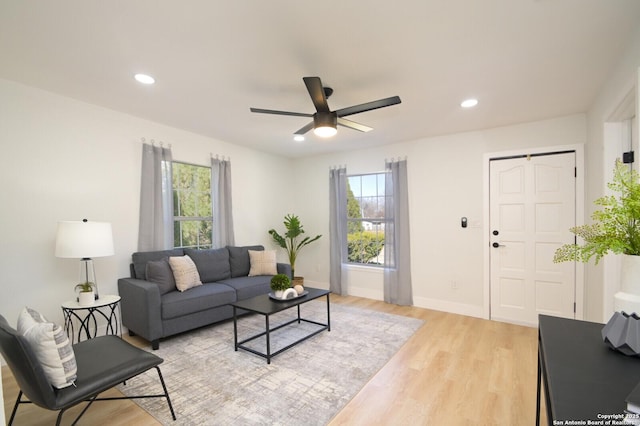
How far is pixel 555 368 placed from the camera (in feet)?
3.46

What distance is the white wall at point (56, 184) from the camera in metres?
2.66

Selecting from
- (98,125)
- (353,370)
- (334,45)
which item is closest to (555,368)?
(353,370)

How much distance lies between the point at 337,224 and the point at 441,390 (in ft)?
10.5

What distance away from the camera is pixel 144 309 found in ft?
9.61

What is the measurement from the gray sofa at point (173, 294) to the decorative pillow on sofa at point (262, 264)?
0.66 feet

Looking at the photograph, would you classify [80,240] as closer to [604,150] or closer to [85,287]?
[85,287]

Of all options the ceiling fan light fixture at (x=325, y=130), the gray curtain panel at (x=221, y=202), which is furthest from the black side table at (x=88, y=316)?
the ceiling fan light fixture at (x=325, y=130)

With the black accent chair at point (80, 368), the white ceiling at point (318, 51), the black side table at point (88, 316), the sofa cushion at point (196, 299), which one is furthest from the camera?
the sofa cushion at point (196, 299)

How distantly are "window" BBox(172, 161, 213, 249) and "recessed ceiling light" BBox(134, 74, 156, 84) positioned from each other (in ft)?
5.15

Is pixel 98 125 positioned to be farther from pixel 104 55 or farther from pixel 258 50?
pixel 258 50

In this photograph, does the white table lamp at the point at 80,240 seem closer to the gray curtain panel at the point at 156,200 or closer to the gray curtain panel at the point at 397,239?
the gray curtain panel at the point at 156,200

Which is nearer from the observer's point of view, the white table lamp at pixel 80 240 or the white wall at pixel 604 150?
the white wall at pixel 604 150

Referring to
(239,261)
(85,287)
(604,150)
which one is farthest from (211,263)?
(604,150)

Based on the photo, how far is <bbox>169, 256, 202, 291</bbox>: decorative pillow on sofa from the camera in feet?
11.2
